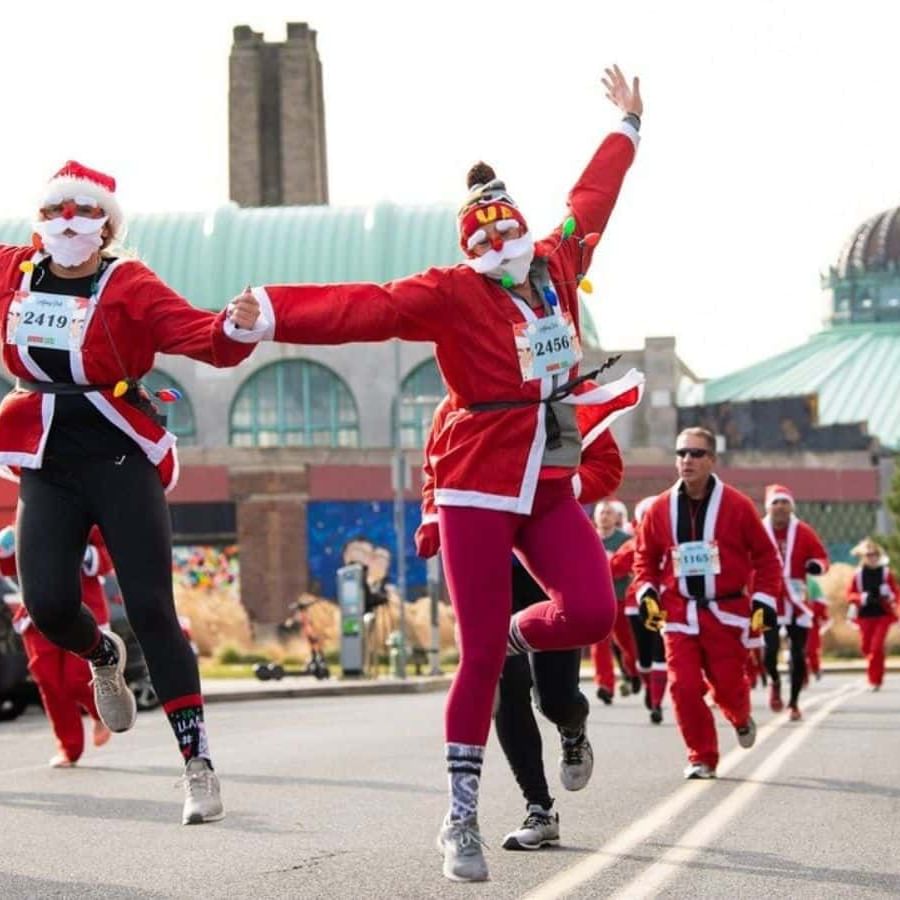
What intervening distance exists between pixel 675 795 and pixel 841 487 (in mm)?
60030

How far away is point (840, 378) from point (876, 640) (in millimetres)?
71135

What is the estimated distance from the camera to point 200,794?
822 centimetres

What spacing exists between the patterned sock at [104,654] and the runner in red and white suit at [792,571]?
41.2 feet

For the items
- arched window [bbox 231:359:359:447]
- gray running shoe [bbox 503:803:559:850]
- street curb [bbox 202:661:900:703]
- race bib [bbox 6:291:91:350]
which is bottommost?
street curb [bbox 202:661:900:703]

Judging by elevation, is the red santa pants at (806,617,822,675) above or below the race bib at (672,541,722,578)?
below

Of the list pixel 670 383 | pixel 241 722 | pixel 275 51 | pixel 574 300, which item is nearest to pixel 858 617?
pixel 241 722

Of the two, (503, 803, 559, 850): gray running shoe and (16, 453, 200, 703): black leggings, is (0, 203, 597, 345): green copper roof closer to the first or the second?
(503, 803, 559, 850): gray running shoe

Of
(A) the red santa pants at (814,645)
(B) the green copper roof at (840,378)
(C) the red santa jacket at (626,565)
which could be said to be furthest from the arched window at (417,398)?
(C) the red santa jacket at (626,565)

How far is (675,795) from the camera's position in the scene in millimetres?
11633

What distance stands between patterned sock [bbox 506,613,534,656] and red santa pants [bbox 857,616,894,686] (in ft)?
69.7

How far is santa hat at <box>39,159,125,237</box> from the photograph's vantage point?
28.5ft

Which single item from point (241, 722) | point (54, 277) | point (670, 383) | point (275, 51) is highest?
point (275, 51)

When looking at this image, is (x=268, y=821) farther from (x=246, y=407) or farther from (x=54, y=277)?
(x=246, y=407)

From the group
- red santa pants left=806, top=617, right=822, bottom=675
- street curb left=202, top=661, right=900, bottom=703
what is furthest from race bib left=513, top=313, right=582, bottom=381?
street curb left=202, top=661, right=900, bottom=703
